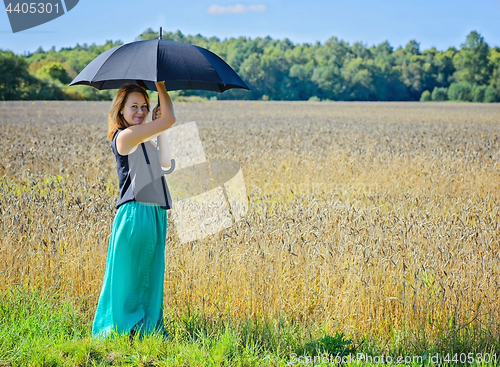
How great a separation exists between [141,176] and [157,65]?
0.78m

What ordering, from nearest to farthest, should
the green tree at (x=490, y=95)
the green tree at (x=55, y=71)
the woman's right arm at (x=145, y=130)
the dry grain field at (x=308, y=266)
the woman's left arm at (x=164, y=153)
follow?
the woman's right arm at (x=145, y=130) < the woman's left arm at (x=164, y=153) < the dry grain field at (x=308, y=266) < the green tree at (x=55, y=71) < the green tree at (x=490, y=95)

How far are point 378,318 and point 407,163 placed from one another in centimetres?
742

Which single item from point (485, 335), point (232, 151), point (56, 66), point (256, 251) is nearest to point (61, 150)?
point (232, 151)

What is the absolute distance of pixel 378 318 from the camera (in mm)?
3811

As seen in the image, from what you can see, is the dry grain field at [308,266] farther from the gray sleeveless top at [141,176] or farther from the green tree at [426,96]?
the green tree at [426,96]

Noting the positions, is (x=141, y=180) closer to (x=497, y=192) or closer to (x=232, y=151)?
(x=497, y=192)

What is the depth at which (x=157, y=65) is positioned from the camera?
3.01 metres

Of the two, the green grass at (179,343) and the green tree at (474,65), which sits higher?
the green tree at (474,65)

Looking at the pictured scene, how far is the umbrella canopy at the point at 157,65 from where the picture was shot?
9.88ft

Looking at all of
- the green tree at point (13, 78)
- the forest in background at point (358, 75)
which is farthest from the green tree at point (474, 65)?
the green tree at point (13, 78)

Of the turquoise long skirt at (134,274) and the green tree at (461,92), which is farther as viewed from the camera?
the green tree at (461,92)

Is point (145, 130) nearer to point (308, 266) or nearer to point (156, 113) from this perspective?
point (156, 113)

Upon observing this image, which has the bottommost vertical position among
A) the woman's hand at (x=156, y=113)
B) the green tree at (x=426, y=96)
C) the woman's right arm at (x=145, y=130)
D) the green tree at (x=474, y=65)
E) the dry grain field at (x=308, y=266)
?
the dry grain field at (x=308, y=266)

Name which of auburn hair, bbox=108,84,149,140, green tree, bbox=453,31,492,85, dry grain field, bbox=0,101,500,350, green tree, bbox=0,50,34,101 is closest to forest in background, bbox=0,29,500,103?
green tree, bbox=453,31,492,85
